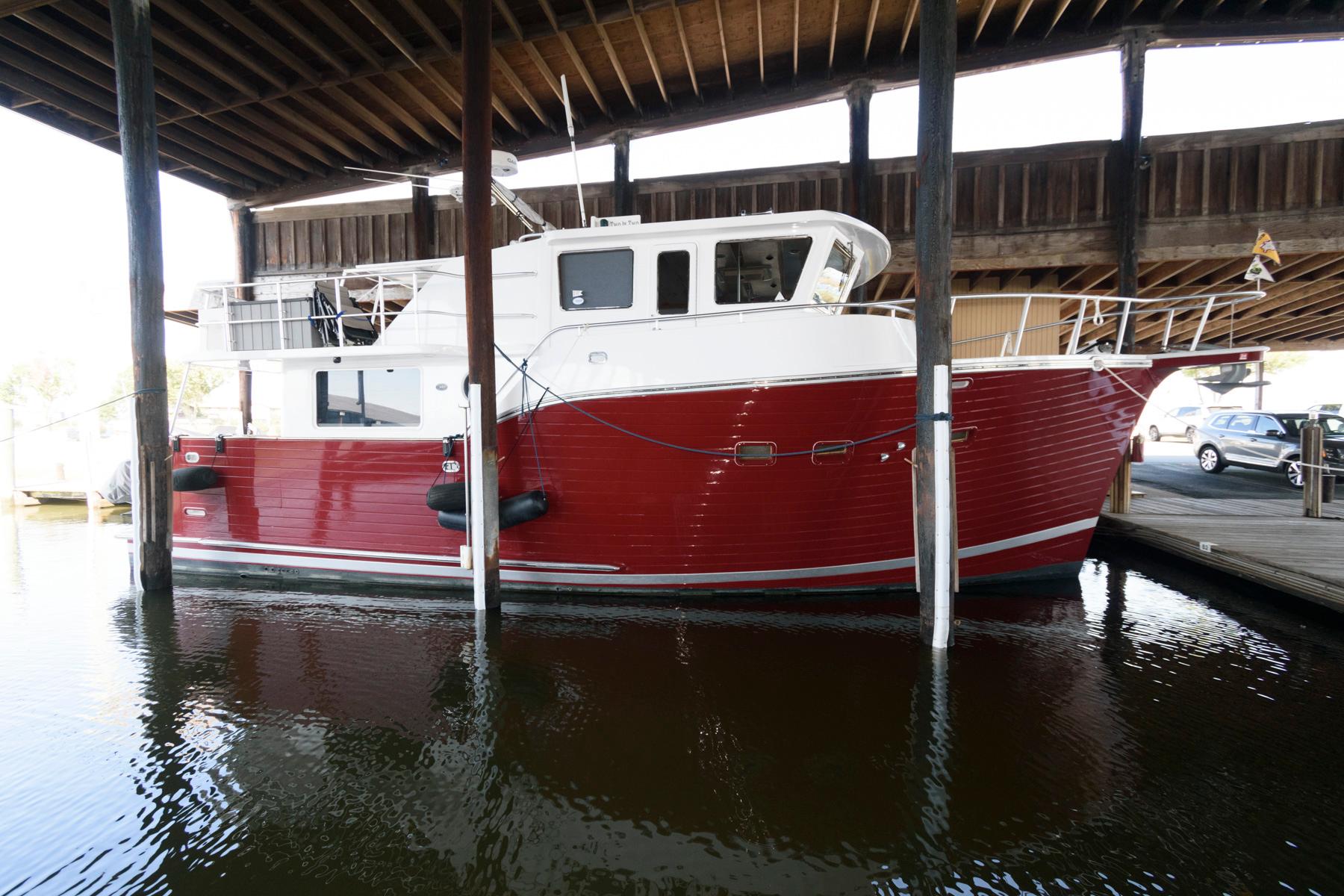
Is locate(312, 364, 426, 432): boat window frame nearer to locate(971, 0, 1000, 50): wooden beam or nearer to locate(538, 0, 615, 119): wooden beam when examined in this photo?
locate(538, 0, 615, 119): wooden beam

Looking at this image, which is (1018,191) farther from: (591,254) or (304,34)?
(304,34)

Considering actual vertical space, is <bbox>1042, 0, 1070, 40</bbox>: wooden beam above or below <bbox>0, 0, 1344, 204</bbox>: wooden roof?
above

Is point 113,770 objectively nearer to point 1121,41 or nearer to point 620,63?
point 620,63

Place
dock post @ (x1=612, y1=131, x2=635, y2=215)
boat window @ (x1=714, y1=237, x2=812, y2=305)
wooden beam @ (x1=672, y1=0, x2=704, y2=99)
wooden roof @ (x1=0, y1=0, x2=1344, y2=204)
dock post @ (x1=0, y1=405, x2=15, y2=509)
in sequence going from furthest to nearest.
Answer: dock post @ (x1=0, y1=405, x2=15, y2=509) → dock post @ (x1=612, y1=131, x2=635, y2=215) → wooden beam @ (x1=672, y1=0, x2=704, y2=99) → wooden roof @ (x1=0, y1=0, x2=1344, y2=204) → boat window @ (x1=714, y1=237, x2=812, y2=305)

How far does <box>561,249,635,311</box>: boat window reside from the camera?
5258mm

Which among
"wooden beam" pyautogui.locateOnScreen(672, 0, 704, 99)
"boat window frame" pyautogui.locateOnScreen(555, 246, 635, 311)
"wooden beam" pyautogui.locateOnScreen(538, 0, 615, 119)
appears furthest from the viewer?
"wooden beam" pyautogui.locateOnScreen(672, 0, 704, 99)

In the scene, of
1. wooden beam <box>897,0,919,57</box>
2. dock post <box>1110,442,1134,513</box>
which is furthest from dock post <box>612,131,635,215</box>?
dock post <box>1110,442,1134,513</box>

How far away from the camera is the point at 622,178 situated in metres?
9.27

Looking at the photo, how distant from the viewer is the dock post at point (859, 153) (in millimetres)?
8336

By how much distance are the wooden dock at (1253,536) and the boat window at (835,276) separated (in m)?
4.35

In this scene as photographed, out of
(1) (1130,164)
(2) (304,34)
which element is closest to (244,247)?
(2) (304,34)

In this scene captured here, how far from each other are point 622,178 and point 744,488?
6.47 metres

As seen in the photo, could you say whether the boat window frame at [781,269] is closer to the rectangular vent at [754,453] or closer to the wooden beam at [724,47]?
the rectangular vent at [754,453]

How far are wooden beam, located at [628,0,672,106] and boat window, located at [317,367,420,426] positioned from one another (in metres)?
5.34
